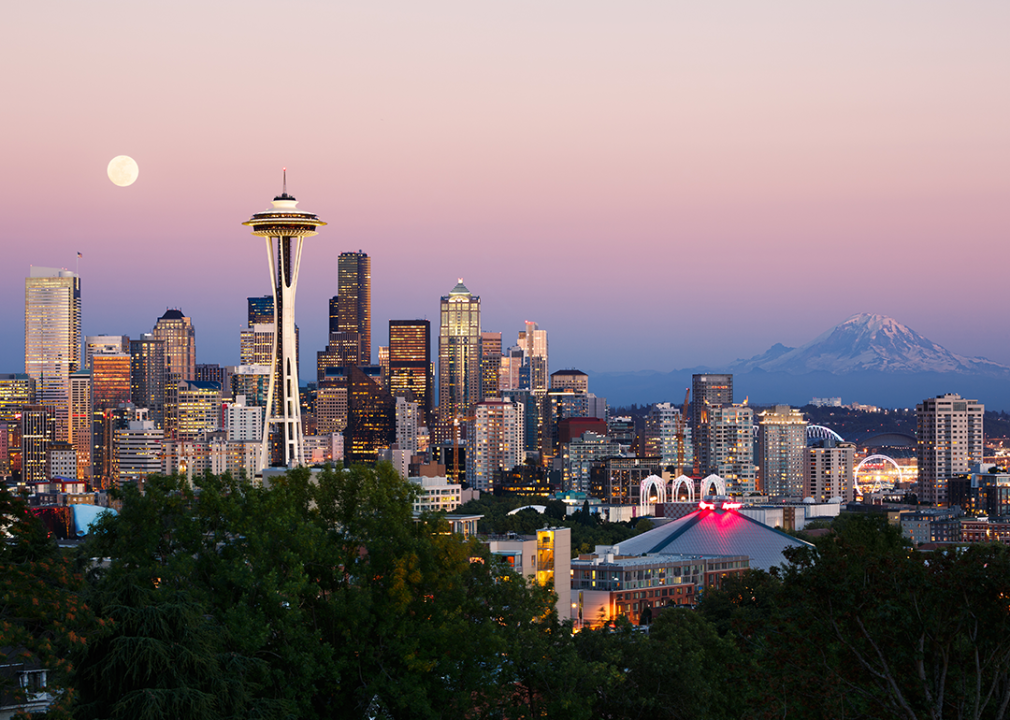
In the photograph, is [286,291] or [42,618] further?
[286,291]

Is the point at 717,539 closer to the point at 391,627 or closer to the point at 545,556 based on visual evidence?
the point at 545,556

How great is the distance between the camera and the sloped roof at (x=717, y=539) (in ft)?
485

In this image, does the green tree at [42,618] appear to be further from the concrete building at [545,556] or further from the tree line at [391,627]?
the concrete building at [545,556]

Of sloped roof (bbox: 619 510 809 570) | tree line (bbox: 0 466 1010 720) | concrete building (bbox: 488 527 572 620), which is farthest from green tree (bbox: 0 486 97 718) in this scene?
sloped roof (bbox: 619 510 809 570)

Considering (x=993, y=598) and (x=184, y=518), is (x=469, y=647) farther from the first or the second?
(x=993, y=598)

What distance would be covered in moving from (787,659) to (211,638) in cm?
1198

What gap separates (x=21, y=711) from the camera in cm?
2594

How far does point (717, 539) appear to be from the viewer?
5965 inches

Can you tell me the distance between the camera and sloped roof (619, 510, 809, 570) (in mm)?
147875

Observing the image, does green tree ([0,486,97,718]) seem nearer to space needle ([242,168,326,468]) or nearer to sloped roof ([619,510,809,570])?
sloped roof ([619,510,809,570])

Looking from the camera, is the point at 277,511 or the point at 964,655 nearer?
the point at 964,655

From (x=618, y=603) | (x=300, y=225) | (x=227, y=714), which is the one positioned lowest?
(x=618, y=603)

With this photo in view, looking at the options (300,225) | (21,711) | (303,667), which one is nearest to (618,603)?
(300,225)

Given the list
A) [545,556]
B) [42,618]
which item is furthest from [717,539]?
[42,618]
